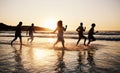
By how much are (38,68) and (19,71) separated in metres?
0.95

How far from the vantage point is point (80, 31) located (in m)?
21.1

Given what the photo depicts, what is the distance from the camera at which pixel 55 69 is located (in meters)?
8.75

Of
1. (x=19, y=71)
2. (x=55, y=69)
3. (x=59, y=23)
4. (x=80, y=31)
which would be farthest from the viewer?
(x=80, y=31)

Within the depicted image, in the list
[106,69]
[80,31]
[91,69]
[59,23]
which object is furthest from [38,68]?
[80,31]

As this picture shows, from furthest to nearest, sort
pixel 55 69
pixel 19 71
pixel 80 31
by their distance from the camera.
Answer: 1. pixel 80 31
2. pixel 55 69
3. pixel 19 71

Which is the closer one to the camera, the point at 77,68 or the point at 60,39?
the point at 77,68

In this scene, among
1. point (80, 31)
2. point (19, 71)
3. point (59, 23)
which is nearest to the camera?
point (19, 71)

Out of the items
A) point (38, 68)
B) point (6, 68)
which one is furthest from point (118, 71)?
point (6, 68)

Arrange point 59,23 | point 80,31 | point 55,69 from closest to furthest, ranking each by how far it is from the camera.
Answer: point 55,69
point 59,23
point 80,31

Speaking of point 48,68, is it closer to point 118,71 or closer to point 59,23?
point 118,71

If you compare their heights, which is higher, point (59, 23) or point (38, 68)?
point (59, 23)

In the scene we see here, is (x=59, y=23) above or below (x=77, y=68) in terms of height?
above

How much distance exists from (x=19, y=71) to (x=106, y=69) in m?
3.60

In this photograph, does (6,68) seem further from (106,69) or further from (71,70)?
(106,69)
